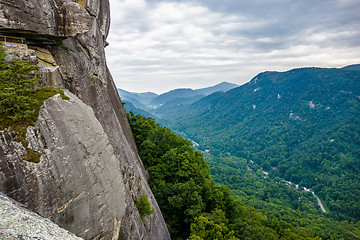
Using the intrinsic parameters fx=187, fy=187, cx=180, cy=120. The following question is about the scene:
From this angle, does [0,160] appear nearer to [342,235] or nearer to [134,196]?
[134,196]

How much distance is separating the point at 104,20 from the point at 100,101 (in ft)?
36.7

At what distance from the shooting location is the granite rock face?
8.68m

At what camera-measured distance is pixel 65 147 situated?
10.1 m

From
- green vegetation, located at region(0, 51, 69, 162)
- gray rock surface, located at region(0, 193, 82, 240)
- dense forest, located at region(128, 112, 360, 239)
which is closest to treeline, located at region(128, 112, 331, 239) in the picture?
dense forest, located at region(128, 112, 360, 239)

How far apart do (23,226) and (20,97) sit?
6.35m

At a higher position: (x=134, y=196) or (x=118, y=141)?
(x=118, y=141)

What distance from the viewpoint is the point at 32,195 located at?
860cm

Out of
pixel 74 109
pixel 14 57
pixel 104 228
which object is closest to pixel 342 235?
pixel 104 228

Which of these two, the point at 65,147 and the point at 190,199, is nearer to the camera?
the point at 65,147

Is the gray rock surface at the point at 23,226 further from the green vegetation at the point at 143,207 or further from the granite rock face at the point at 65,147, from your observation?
the green vegetation at the point at 143,207

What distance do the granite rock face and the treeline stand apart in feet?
30.6

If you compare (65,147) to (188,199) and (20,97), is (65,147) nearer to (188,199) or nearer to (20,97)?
(20,97)

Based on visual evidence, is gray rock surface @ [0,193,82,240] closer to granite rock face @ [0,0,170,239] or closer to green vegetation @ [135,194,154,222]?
granite rock face @ [0,0,170,239]

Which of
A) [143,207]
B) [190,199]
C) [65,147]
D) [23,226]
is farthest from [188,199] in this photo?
[23,226]
